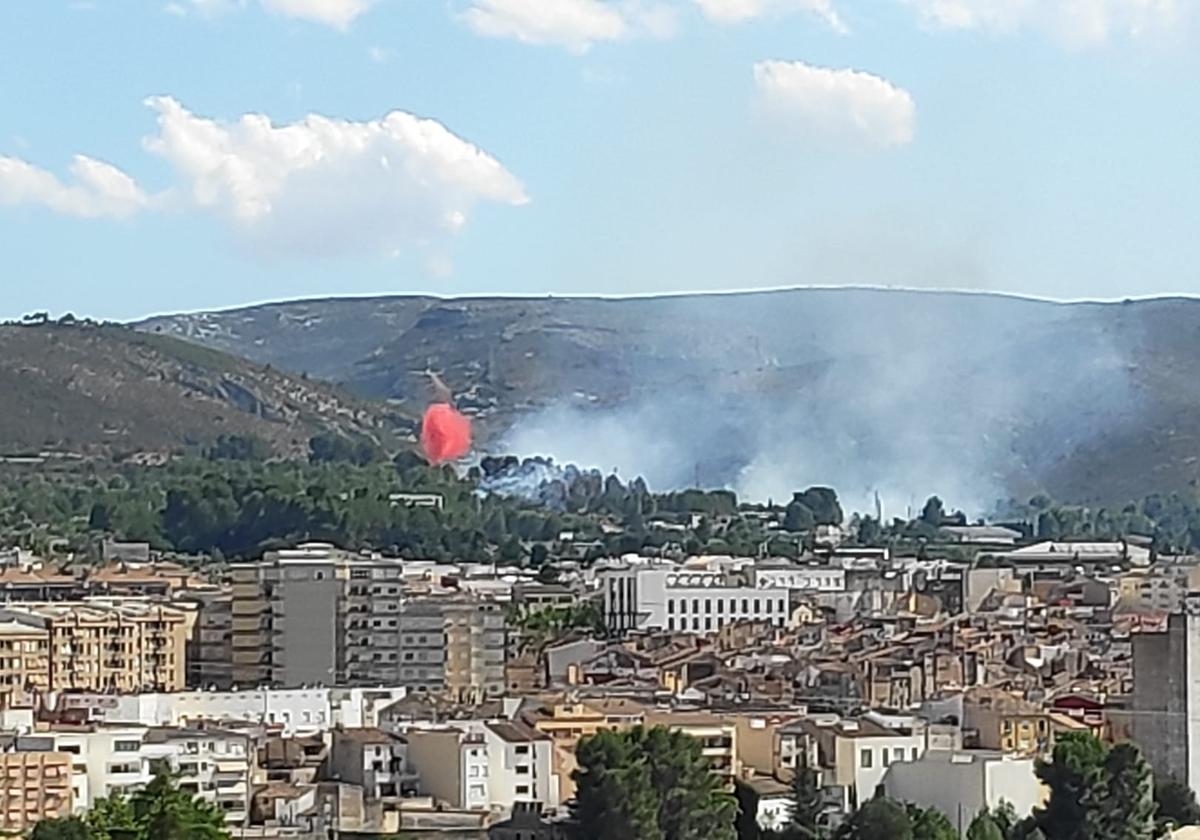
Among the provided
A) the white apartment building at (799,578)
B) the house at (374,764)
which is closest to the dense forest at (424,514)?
the white apartment building at (799,578)

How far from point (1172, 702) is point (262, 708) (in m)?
10.2

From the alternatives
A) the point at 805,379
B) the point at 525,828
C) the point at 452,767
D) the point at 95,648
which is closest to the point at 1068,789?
the point at 525,828

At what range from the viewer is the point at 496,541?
7906 centimetres

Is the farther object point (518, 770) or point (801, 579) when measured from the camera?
point (801, 579)

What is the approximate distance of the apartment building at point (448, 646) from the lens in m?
51.8

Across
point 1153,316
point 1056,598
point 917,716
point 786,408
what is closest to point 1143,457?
point 786,408

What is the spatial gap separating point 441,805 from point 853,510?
84825 millimetres

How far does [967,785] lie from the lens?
3394cm

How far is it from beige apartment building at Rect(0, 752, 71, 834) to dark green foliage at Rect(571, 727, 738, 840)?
450 cm

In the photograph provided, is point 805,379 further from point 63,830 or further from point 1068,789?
point 63,830

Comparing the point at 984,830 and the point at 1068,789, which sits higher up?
the point at 1068,789

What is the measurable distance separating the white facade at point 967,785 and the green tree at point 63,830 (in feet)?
27.8

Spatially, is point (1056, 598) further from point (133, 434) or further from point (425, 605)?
point (133, 434)

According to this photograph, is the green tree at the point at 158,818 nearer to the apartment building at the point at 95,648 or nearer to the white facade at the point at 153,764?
the white facade at the point at 153,764
